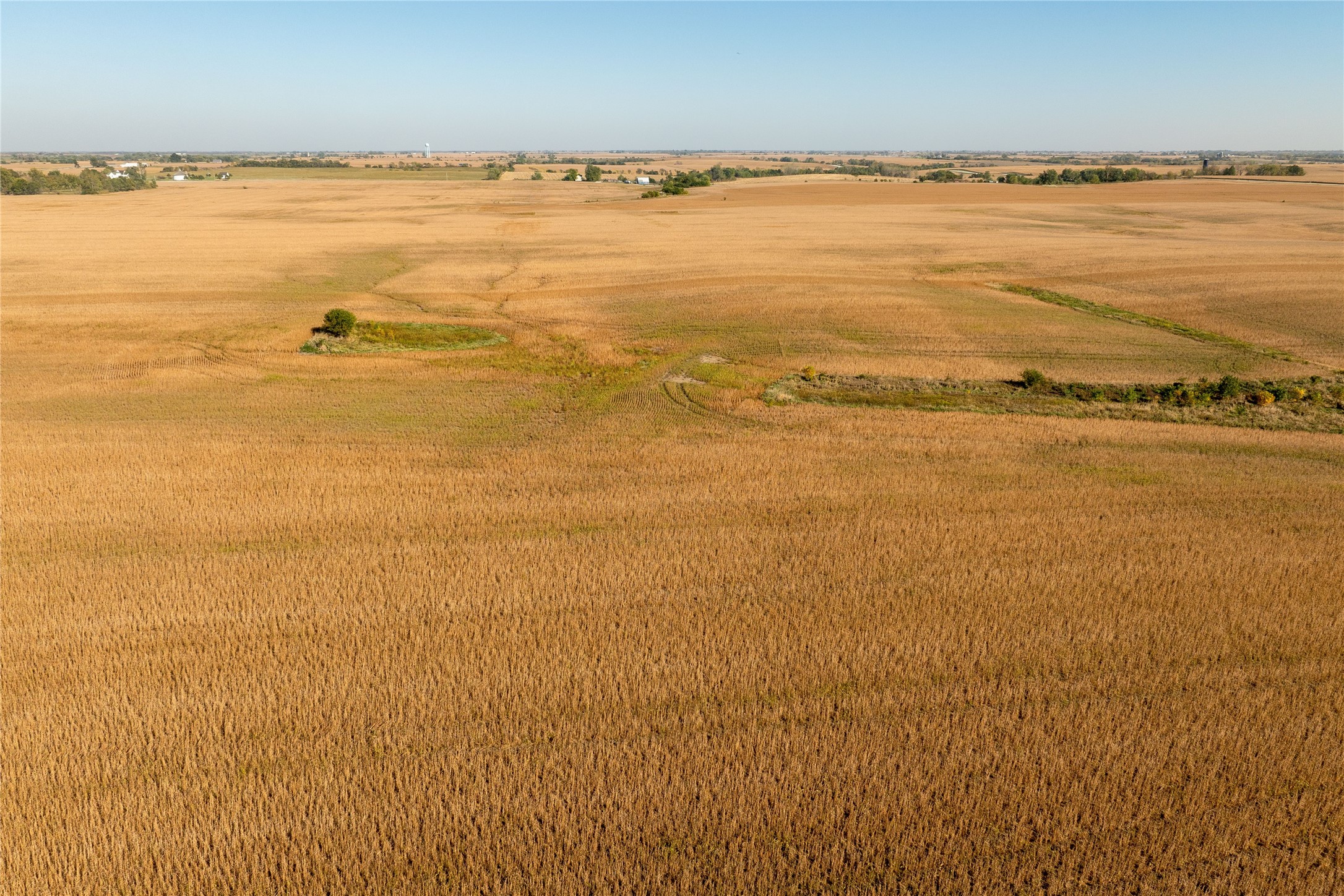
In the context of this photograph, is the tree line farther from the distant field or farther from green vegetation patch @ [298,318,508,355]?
green vegetation patch @ [298,318,508,355]

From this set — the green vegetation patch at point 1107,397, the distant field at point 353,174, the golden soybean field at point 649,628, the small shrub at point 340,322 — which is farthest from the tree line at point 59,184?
the green vegetation patch at point 1107,397

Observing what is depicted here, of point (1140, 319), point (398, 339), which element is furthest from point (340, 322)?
point (1140, 319)

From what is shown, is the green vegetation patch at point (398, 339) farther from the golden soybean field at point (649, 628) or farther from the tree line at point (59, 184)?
the tree line at point (59, 184)

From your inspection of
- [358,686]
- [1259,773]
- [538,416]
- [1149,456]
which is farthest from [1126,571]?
[538,416]

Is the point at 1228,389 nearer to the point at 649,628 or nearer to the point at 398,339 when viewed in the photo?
the point at 649,628

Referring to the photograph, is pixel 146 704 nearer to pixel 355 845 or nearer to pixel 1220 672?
pixel 355 845

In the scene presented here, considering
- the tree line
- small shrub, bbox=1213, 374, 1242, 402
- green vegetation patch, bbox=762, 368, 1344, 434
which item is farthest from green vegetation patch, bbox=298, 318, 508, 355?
the tree line
